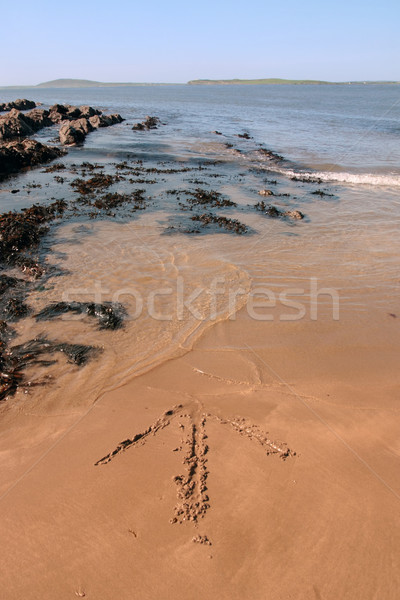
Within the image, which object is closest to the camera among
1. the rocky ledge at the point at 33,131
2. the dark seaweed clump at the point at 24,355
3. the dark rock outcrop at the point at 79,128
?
the dark seaweed clump at the point at 24,355

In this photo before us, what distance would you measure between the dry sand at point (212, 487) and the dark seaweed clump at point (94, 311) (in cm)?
142

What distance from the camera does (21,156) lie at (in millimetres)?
15836

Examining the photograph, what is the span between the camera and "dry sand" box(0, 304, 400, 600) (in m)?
2.61

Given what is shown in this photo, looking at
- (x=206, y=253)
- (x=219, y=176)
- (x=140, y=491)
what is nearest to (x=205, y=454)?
(x=140, y=491)

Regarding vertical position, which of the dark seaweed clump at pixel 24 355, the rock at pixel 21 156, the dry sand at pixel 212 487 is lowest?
the dry sand at pixel 212 487

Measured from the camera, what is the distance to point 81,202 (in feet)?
37.3

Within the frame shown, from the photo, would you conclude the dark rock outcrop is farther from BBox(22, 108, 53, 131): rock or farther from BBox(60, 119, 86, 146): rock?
BBox(22, 108, 53, 131): rock

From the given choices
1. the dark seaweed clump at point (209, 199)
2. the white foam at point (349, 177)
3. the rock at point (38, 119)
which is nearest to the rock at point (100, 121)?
the rock at point (38, 119)

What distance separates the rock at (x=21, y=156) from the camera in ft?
48.9

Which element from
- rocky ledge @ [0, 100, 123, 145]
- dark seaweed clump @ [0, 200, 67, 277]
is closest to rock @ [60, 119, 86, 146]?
rocky ledge @ [0, 100, 123, 145]

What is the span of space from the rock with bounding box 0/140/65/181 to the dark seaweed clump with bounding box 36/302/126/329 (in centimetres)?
1095

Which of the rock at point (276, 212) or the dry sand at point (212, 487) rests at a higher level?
the rock at point (276, 212)

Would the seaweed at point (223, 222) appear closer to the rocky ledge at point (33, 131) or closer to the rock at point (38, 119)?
the rocky ledge at point (33, 131)

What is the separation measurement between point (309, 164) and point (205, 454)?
18.7 m
